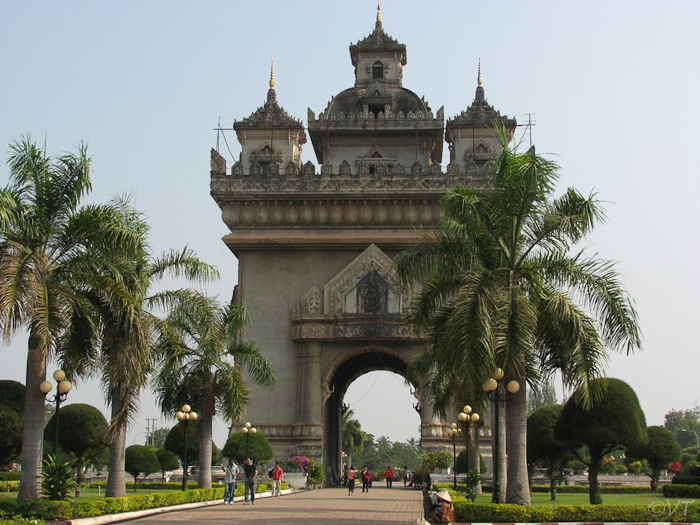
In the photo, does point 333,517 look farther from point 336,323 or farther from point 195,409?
point 336,323

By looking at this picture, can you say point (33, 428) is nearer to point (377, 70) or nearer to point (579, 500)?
point (579, 500)

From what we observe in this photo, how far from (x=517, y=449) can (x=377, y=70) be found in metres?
28.5

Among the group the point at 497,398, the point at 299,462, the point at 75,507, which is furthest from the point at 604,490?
the point at 75,507

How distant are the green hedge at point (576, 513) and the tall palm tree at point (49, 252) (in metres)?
7.21

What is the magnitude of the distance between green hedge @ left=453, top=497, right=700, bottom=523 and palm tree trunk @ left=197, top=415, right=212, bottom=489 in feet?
34.9

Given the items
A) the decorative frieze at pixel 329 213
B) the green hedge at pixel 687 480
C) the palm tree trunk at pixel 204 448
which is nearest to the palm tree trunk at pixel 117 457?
the palm tree trunk at pixel 204 448

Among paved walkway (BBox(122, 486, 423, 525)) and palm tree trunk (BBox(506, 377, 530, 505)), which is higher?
palm tree trunk (BBox(506, 377, 530, 505))

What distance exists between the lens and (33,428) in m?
16.1

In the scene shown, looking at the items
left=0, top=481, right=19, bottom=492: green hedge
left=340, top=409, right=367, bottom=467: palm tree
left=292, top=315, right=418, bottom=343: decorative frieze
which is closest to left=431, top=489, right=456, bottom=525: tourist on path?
left=0, top=481, right=19, bottom=492: green hedge

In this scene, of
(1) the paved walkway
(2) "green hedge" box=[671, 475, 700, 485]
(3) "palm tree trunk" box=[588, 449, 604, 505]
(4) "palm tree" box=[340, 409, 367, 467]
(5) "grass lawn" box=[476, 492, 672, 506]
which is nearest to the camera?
(1) the paved walkway

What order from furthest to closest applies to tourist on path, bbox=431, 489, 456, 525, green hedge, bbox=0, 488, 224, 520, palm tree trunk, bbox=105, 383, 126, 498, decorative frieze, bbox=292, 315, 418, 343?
1. decorative frieze, bbox=292, 315, 418, 343
2. palm tree trunk, bbox=105, 383, 126, 498
3. green hedge, bbox=0, 488, 224, 520
4. tourist on path, bbox=431, 489, 456, 525

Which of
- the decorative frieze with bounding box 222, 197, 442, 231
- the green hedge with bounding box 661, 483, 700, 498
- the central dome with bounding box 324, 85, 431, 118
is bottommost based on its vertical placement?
the green hedge with bounding box 661, 483, 700, 498

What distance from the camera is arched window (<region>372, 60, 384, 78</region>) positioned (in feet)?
140

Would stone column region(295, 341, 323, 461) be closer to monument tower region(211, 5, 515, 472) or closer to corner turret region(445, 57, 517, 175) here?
monument tower region(211, 5, 515, 472)
